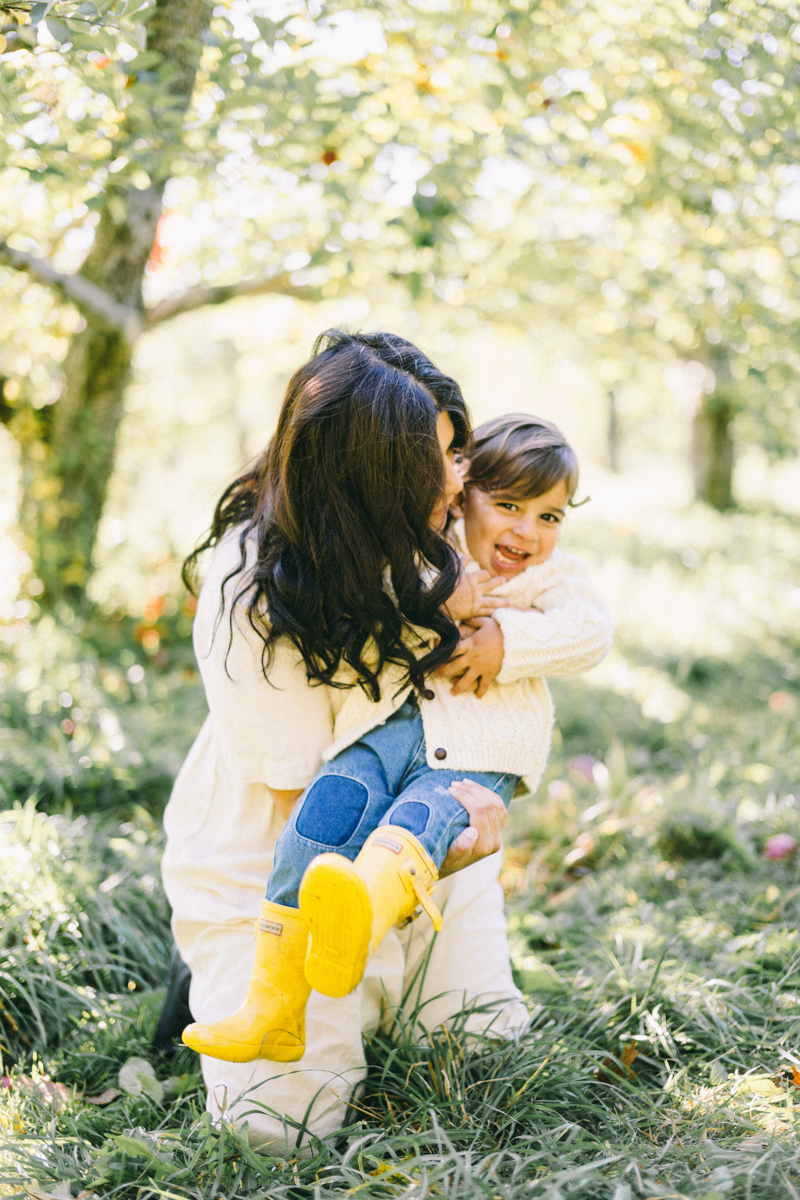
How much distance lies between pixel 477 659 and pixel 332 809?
0.44 metres

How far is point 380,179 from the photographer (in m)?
3.56

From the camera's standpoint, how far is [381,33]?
311 cm

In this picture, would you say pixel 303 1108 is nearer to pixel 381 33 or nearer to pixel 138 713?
pixel 138 713

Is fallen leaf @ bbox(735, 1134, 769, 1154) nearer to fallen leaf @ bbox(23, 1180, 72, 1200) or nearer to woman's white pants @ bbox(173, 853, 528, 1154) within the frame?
woman's white pants @ bbox(173, 853, 528, 1154)

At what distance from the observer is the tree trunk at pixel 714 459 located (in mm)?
11375

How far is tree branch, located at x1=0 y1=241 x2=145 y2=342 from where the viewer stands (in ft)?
13.0

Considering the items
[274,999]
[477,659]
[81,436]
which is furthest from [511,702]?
[81,436]

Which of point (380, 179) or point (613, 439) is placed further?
point (613, 439)

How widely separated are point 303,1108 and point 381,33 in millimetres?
3363

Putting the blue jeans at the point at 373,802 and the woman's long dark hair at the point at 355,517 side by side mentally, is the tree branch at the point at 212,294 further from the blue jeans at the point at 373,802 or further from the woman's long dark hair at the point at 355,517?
the blue jeans at the point at 373,802

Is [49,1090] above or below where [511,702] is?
below

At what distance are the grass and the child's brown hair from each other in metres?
1.21

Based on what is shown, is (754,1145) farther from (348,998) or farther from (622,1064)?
(348,998)

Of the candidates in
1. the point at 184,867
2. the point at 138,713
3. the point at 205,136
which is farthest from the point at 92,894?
the point at 205,136
